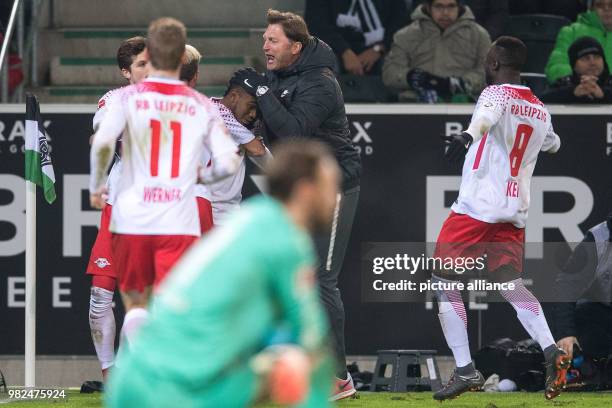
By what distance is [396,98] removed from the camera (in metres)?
12.4

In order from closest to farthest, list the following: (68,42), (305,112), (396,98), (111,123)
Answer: (111,123) → (305,112) → (396,98) → (68,42)

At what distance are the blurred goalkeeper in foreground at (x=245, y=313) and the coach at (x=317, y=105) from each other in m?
4.33

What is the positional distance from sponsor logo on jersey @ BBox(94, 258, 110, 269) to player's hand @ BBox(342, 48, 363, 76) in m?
4.04

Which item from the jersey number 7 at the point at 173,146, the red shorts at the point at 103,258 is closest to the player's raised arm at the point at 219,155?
the jersey number 7 at the point at 173,146

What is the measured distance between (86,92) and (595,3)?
14.5ft

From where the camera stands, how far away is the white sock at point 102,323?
9.44m

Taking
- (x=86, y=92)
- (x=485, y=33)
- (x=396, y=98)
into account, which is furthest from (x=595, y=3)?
(x=86, y=92)

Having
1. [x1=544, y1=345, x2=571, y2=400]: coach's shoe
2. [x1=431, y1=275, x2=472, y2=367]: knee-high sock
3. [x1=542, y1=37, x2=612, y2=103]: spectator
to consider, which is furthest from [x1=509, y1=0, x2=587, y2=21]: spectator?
[x1=544, y1=345, x2=571, y2=400]: coach's shoe

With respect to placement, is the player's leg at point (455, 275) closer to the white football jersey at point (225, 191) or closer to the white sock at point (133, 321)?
the white football jersey at point (225, 191)

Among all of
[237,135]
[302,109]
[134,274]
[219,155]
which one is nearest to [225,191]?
[237,135]

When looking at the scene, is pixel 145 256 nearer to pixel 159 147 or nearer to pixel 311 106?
pixel 159 147

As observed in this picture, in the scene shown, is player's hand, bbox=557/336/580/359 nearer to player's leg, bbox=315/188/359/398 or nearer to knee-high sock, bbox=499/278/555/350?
knee-high sock, bbox=499/278/555/350

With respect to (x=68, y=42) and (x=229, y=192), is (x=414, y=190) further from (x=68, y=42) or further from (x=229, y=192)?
(x=68, y=42)

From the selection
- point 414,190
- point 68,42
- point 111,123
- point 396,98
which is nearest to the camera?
point 111,123
